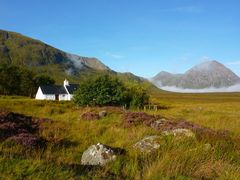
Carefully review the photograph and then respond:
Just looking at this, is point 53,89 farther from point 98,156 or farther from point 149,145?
point 98,156

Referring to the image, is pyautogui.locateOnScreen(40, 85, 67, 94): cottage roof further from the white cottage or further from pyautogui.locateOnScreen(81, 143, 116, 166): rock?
Result: pyautogui.locateOnScreen(81, 143, 116, 166): rock

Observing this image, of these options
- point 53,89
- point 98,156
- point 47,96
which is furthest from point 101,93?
point 53,89

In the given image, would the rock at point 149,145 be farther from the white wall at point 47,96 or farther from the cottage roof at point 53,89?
the cottage roof at point 53,89

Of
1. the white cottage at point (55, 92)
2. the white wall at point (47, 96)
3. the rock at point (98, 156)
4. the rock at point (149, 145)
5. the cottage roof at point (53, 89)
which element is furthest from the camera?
the cottage roof at point (53, 89)

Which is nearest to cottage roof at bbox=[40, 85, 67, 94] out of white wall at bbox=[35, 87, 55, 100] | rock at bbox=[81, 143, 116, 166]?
white wall at bbox=[35, 87, 55, 100]

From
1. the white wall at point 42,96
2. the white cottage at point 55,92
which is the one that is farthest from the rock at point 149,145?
the white cottage at point 55,92

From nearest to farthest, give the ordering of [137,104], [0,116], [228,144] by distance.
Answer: [228,144]
[0,116]
[137,104]

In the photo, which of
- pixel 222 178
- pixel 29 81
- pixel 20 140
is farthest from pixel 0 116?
pixel 29 81

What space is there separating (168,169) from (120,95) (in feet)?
184

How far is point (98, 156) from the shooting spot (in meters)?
8.12

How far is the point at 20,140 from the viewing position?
9.90 meters

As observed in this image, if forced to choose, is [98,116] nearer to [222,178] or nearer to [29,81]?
[222,178]

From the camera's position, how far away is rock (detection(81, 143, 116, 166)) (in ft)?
25.9

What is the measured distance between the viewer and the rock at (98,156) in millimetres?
7892
